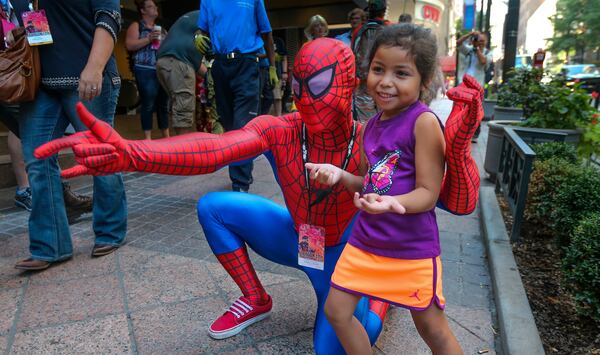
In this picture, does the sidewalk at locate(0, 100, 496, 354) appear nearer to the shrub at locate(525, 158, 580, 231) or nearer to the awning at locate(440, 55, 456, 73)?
the shrub at locate(525, 158, 580, 231)

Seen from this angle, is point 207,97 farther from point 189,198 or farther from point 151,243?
point 151,243

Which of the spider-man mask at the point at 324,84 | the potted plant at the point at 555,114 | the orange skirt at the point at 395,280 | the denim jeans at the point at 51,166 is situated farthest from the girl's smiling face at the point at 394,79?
the potted plant at the point at 555,114

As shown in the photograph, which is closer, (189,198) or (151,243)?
(151,243)

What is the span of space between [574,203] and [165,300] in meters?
2.57

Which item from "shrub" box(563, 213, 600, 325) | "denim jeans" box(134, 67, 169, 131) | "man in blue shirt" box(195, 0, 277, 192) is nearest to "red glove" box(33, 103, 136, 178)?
"shrub" box(563, 213, 600, 325)

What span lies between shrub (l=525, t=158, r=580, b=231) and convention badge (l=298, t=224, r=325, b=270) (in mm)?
2073

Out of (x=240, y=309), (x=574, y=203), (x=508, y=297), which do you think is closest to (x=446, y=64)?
(x=574, y=203)

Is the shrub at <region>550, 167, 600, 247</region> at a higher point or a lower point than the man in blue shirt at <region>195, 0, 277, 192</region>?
lower

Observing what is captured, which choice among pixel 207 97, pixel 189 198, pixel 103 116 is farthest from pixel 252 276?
pixel 207 97

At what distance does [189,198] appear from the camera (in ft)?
15.0

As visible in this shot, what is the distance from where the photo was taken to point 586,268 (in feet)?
7.06

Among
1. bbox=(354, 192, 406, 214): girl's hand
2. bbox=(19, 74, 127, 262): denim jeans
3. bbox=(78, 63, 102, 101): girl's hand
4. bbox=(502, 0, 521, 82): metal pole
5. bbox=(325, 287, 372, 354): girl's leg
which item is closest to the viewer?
bbox=(354, 192, 406, 214): girl's hand

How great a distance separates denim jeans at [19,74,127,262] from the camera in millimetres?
2758

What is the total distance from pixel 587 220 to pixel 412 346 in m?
1.16
